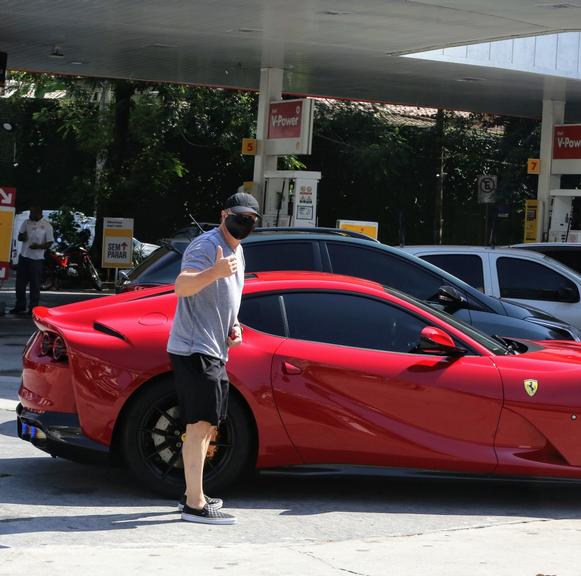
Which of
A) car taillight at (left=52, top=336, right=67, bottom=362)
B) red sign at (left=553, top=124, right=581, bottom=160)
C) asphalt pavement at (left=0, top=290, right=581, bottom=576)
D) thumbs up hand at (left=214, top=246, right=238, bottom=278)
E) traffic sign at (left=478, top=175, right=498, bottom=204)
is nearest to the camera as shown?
asphalt pavement at (left=0, top=290, right=581, bottom=576)

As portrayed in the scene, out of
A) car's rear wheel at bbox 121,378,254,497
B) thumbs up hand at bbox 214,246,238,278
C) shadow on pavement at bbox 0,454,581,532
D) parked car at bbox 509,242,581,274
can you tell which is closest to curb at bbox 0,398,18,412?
shadow on pavement at bbox 0,454,581,532

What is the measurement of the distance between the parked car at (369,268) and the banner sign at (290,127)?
10.4 m

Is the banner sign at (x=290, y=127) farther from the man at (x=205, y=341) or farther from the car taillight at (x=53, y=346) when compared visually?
A: the man at (x=205, y=341)

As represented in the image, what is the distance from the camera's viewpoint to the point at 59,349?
23.4ft

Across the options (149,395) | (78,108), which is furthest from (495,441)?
(78,108)

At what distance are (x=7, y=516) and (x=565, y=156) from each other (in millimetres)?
18817

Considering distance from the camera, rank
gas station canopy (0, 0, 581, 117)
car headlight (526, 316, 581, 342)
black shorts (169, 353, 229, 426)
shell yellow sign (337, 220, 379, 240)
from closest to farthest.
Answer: black shorts (169, 353, 229, 426) < car headlight (526, 316, 581, 342) < gas station canopy (0, 0, 581, 117) < shell yellow sign (337, 220, 379, 240)

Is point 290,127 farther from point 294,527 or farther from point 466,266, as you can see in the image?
point 294,527

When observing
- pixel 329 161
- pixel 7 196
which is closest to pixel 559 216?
pixel 7 196

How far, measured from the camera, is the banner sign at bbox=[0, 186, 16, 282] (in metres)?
18.9

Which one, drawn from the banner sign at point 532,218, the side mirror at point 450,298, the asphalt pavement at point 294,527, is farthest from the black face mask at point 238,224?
the banner sign at point 532,218

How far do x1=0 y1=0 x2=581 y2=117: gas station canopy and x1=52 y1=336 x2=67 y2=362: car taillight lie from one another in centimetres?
901

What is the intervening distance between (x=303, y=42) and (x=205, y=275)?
13.1 m

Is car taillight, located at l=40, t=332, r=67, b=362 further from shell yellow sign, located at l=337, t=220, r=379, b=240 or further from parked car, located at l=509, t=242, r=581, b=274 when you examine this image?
shell yellow sign, located at l=337, t=220, r=379, b=240
